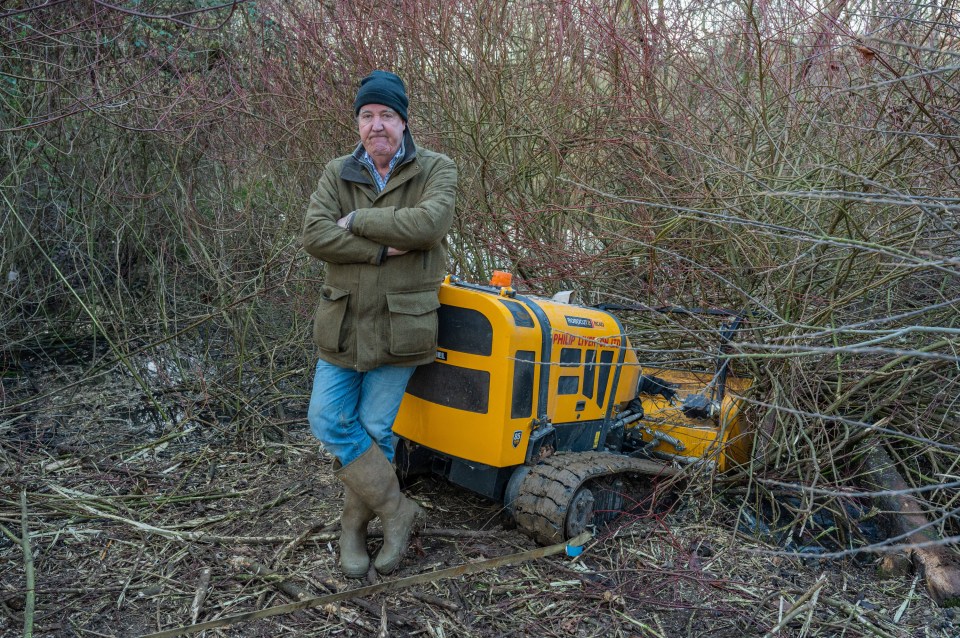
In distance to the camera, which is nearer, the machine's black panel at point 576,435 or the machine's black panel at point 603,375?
the machine's black panel at point 576,435

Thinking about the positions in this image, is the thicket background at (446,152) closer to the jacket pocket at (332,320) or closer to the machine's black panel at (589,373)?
the machine's black panel at (589,373)

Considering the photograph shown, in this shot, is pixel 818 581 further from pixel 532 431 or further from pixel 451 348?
pixel 451 348

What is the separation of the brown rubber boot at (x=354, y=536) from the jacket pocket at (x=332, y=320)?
0.56 metres

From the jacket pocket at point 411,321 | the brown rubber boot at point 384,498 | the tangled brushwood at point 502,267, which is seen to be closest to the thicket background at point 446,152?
the tangled brushwood at point 502,267

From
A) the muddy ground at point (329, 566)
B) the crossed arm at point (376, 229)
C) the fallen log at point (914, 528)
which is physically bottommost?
the muddy ground at point (329, 566)

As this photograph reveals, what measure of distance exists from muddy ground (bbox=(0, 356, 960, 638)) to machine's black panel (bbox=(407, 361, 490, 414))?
2.35 feet

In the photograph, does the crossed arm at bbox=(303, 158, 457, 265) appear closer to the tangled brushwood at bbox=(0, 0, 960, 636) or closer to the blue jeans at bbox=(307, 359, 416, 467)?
the blue jeans at bbox=(307, 359, 416, 467)

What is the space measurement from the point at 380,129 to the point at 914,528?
3347 mm

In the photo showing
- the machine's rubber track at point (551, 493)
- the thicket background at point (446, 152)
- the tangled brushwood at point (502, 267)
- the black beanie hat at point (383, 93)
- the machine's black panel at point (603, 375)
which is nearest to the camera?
the black beanie hat at point (383, 93)

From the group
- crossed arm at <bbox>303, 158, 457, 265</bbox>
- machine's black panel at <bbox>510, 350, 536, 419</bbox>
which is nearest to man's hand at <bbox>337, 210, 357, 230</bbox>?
crossed arm at <bbox>303, 158, 457, 265</bbox>

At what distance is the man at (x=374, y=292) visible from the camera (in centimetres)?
324

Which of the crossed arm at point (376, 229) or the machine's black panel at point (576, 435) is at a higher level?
the crossed arm at point (376, 229)

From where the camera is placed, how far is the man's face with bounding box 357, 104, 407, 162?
3.30 metres

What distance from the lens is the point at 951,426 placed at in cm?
423
